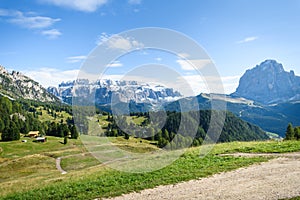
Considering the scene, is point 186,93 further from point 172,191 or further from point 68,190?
point 68,190

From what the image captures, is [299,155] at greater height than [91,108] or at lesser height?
lesser

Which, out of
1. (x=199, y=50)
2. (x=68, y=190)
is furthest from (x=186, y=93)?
(x=68, y=190)

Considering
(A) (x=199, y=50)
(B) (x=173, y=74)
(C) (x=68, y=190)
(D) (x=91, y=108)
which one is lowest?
(C) (x=68, y=190)

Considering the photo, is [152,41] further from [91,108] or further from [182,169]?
[182,169]

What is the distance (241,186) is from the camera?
19531 millimetres

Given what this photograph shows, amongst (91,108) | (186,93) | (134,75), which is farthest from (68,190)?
(186,93)

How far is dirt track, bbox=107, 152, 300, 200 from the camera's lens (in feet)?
58.0

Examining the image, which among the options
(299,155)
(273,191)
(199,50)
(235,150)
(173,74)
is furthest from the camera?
(235,150)

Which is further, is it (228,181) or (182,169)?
(182,169)

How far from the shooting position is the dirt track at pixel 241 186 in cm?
1767

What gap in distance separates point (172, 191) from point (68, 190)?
9.63m

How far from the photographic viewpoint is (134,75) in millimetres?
20625

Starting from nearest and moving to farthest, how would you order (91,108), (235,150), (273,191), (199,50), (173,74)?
(273,191), (199,50), (173,74), (91,108), (235,150)

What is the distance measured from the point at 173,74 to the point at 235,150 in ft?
65.0
